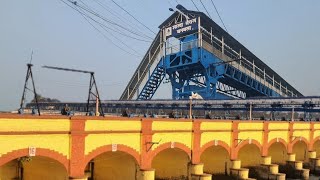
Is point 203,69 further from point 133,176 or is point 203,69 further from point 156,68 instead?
point 133,176

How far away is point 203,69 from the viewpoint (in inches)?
2623

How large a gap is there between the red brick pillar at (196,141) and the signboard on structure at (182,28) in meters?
39.3

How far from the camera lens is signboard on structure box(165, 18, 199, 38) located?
65.9m

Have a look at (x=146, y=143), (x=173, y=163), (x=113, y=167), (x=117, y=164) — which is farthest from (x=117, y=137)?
(x=173, y=163)

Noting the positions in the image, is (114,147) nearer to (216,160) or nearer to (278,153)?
(216,160)

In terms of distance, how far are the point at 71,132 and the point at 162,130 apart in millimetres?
7722

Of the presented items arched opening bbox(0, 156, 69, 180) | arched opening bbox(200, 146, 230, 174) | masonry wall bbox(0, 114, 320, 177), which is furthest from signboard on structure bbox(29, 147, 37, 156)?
arched opening bbox(200, 146, 230, 174)

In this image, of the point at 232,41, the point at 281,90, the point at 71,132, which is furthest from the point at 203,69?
the point at 71,132

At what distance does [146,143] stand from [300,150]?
29.1 meters

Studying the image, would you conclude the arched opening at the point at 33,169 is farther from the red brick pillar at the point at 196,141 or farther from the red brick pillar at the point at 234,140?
the red brick pillar at the point at 234,140

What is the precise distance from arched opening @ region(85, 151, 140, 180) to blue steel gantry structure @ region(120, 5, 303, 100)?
38.1 metres

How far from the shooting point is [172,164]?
99.4 ft

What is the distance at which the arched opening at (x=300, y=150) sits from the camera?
149 feet

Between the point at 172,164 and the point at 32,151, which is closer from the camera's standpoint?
the point at 32,151
